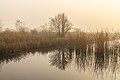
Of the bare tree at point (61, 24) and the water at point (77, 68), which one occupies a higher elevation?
the bare tree at point (61, 24)

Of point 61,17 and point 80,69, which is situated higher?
→ point 61,17

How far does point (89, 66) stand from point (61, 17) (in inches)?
726

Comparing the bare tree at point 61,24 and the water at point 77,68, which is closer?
the water at point 77,68

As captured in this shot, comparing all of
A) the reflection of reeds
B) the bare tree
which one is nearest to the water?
the reflection of reeds

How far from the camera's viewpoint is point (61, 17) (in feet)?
89.6

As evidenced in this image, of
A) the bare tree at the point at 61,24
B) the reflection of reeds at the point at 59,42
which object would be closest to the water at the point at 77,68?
the reflection of reeds at the point at 59,42

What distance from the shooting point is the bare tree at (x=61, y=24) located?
2686cm

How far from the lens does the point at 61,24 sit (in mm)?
27000

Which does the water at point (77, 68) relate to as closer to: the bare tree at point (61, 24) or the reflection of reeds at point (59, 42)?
the reflection of reeds at point (59, 42)

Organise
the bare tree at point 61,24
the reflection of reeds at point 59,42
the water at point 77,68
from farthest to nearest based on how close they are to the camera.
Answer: the bare tree at point 61,24, the reflection of reeds at point 59,42, the water at point 77,68

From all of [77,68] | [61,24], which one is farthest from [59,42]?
[77,68]

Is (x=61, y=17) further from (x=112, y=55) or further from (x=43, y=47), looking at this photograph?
(x=112, y=55)

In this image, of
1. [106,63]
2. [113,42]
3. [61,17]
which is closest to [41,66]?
[106,63]

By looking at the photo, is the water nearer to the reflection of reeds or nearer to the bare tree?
the reflection of reeds
